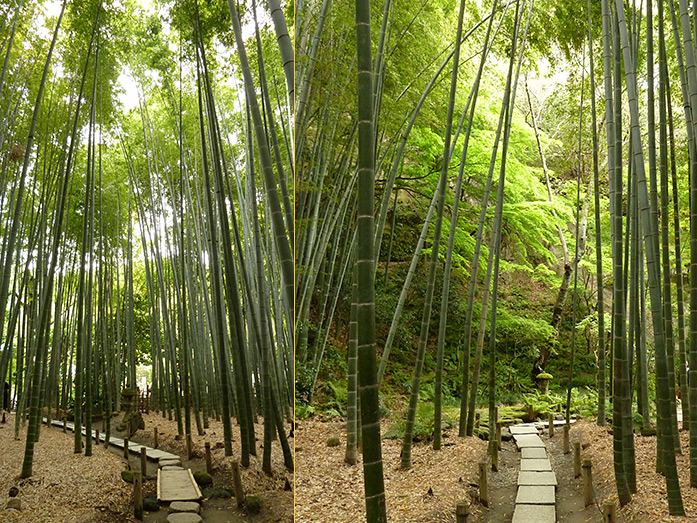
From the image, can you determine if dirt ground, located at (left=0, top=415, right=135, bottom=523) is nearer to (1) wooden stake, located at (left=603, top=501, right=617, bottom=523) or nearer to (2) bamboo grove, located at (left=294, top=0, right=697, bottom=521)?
(2) bamboo grove, located at (left=294, top=0, right=697, bottom=521)

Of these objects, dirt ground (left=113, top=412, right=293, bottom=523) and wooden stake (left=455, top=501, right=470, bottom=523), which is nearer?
dirt ground (left=113, top=412, right=293, bottom=523)

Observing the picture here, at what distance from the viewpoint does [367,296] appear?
129cm

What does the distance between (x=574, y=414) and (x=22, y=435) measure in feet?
20.1

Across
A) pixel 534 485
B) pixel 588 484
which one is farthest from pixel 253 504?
pixel 534 485

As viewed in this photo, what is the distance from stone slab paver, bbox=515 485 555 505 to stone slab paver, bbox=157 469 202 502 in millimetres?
1832

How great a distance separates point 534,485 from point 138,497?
225 cm

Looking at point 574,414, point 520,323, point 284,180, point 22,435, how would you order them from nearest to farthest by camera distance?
point 284,180, point 22,435, point 574,414, point 520,323

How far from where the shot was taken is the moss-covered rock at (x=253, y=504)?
5.48 ft

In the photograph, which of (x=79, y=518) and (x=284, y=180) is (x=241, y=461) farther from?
(x=79, y=518)

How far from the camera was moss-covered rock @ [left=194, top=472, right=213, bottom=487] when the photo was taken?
72.8 inches

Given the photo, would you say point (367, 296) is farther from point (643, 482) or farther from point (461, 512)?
point (643, 482)

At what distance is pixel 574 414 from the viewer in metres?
6.29

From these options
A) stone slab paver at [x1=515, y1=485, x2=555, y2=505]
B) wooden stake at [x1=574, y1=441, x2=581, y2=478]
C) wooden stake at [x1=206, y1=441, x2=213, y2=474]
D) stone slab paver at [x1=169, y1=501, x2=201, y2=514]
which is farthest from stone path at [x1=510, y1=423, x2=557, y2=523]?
stone slab paver at [x1=169, y1=501, x2=201, y2=514]

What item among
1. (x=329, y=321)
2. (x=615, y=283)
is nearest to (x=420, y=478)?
(x=329, y=321)
